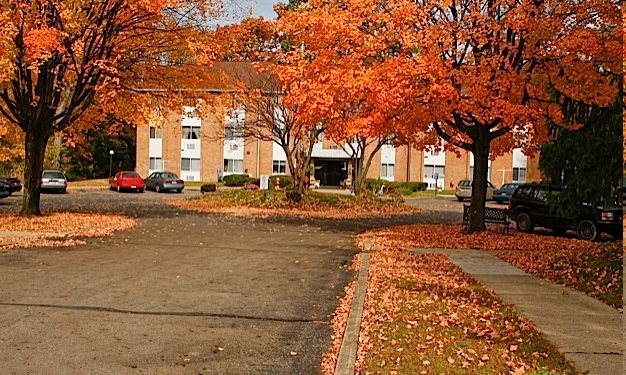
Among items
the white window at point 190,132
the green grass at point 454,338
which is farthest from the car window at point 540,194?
the white window at point 190,132

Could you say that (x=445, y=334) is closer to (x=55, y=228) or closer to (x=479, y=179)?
(x=479, y=179)

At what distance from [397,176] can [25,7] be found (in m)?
44.7

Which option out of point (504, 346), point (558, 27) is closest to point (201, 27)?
point (558, 27)

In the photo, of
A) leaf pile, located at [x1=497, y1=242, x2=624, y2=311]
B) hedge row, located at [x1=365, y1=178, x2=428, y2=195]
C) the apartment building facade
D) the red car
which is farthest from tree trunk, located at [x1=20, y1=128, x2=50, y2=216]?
the apartment building facade

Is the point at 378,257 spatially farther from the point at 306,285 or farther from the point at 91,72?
the point at 91,72

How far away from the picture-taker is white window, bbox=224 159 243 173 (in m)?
60.9

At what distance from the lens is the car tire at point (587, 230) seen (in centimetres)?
1844

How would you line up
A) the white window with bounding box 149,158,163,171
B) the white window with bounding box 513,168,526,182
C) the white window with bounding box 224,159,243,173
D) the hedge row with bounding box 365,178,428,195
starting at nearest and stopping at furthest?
the hedge row with bounding box 365,178,428,195 < the white window with bounding box 513,168,526,182 < the white window with bounding box 224,159,243,173 < the white window with bounding box 149,158,163,171

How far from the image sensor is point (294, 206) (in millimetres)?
30797

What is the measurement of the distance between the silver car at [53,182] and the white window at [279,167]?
22.0 metres

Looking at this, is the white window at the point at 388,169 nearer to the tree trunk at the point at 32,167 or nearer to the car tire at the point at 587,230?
the car tire at the point at 587,230

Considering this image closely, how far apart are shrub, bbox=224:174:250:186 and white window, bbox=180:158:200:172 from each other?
566 cm

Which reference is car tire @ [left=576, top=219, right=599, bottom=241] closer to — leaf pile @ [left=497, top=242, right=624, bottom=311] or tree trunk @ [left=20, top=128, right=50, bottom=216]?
leaf pile @ [left=497, top=242, right=624, bottom=311]

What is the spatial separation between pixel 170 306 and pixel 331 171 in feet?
181
